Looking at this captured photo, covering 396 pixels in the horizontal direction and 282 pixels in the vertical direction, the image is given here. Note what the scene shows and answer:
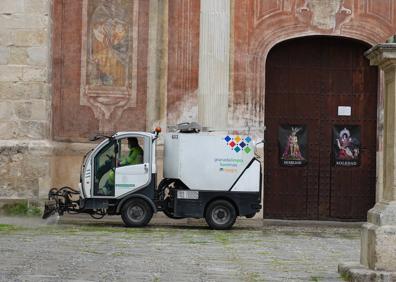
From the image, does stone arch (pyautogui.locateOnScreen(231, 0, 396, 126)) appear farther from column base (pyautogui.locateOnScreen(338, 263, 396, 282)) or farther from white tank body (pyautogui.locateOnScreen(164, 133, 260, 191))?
column base (pyautogui.locateOnScreen(338, 263, 396, 282))

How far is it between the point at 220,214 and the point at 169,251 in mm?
5123

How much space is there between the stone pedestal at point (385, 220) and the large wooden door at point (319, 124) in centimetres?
Answer: 1102

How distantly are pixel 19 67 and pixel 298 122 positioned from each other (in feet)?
20.9

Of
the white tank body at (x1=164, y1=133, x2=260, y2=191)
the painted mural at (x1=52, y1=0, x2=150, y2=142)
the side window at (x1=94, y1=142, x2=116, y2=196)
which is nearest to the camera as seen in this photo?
the side window at (x1=94, y1=142, x2=116, y2=196)

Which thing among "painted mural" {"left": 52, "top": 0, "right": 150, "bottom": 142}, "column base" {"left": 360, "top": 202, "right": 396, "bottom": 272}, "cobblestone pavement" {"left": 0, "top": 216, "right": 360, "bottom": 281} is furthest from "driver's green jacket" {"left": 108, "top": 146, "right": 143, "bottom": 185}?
"column base" {"left": 360, "top": 202, "right": 396, "bottom": 272}

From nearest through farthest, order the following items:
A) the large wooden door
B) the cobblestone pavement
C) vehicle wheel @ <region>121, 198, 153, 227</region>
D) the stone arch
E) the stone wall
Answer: the cobblestone pavement < vehicle wheel @ <region>121, 198, 153, 227</region> < the stone wall < the stone arch < the large wooden door

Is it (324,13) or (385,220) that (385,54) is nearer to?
(385,220)

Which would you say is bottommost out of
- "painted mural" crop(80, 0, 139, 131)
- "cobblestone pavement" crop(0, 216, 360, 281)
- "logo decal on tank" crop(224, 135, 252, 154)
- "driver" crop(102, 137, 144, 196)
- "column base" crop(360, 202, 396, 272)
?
"cobblestone pavement" crop(0, 216, 360, 281)

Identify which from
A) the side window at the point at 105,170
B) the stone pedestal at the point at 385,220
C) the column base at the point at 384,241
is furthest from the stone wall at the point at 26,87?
the column base at the point at 384,241

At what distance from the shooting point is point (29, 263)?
10906 mm

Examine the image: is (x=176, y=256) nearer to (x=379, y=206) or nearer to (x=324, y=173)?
(x=379, y=206)

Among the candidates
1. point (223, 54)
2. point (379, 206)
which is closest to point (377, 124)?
point (223, 54)

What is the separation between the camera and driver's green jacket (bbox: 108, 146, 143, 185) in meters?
18.1

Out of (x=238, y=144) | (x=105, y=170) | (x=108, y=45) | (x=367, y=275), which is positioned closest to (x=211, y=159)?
(x=238, y=144)
